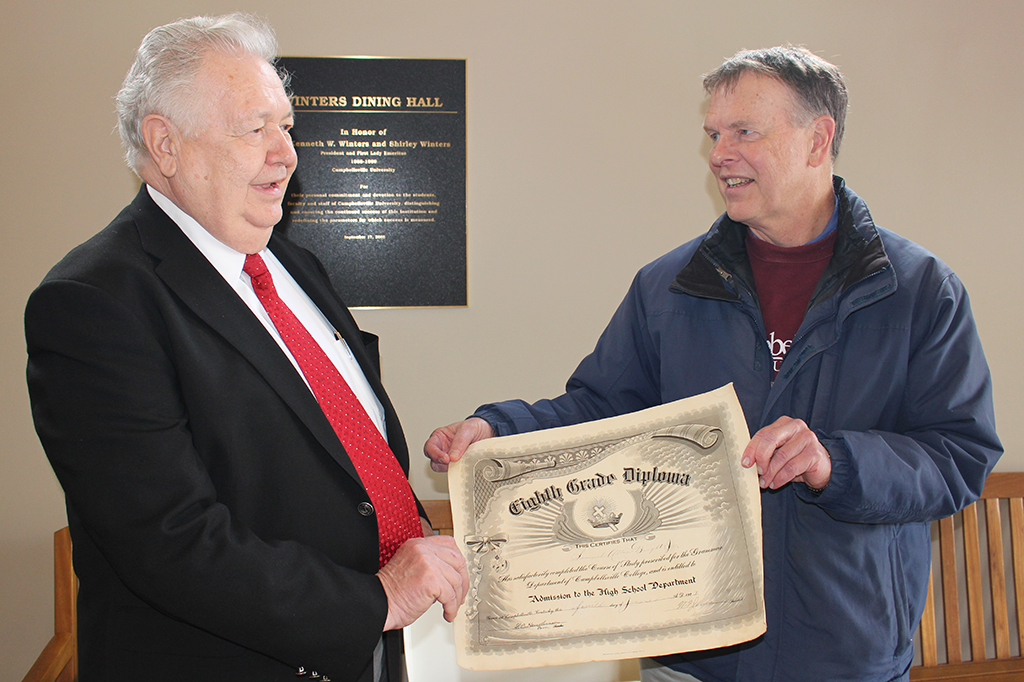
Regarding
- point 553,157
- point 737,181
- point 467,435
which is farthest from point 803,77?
point 553,157

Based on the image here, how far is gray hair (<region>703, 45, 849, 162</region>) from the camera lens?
146 cm

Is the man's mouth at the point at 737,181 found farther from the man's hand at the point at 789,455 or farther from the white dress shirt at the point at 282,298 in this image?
the white dress shirt at the point at 282,298

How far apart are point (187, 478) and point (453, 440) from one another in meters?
0.55

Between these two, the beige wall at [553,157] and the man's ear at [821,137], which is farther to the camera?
the beige wall at [553,157]

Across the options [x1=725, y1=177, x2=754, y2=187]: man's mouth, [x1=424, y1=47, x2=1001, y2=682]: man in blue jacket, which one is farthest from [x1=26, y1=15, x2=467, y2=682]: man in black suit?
[x1=725, y1=177, x2=754, y2=187]: man's mouth

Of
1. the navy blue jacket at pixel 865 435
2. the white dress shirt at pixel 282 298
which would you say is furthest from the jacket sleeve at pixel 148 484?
the navy blue jacket at pixel 865 435

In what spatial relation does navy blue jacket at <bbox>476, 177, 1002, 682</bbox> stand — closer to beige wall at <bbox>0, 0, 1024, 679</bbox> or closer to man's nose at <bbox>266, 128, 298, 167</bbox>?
man's nose at <bbox>266, 128, 298, 167</bbox>

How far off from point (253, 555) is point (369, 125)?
1.88m

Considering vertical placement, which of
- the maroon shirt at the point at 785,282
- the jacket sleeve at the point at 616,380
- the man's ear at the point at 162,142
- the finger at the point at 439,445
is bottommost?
the finger at the point at 439,445

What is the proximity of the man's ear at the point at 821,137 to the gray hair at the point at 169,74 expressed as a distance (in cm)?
112

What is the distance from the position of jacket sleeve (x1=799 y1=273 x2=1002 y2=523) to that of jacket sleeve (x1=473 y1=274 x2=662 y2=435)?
Result: 0.46m

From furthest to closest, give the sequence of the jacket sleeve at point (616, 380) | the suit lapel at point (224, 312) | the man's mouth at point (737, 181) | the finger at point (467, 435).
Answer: the jacket sleeve at point (616, 380), the man's mouth at point (737, 181), the finger at point (467, 435), the suit lapel at point (224, 312)

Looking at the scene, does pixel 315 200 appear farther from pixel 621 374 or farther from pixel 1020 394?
pixel 1020 394

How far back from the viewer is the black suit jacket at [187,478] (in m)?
0.98
